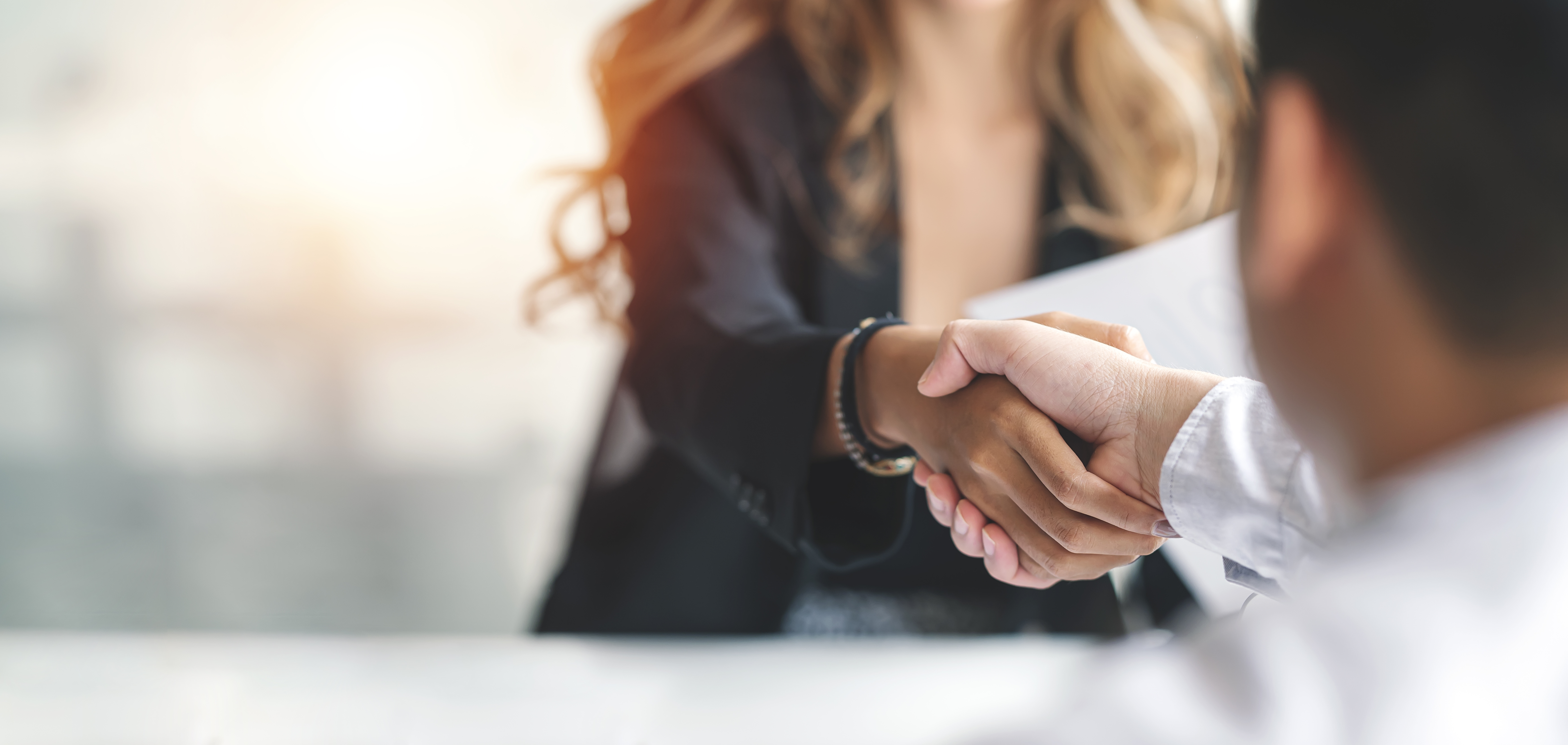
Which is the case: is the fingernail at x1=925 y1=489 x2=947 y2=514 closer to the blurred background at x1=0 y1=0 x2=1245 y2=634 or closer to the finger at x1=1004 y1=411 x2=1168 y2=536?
the finger at x1=1004 y1=411 x2=1168 y2=536

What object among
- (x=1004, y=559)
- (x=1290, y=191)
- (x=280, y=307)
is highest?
(x=1290, y=191)

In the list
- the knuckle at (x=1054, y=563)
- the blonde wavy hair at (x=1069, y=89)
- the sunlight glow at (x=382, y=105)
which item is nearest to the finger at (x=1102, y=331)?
the knuckle at (x=1054, y=563)

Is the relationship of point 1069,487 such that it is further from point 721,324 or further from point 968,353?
point 721,324

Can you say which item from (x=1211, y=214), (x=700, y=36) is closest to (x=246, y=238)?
(x=700, y=36)

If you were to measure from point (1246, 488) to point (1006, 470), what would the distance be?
0.38 feet

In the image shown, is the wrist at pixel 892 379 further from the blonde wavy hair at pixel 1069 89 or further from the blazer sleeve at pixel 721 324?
the blonde wavy hair at pixel 1069 89

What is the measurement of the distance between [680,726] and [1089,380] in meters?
0.42

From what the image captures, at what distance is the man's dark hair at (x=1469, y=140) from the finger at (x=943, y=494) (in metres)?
0.27

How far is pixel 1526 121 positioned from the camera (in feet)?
0.62

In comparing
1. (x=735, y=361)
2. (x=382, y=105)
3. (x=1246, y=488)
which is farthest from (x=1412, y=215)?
(x=382, y=105)

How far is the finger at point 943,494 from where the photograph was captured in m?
0.46

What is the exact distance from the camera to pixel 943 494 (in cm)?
46

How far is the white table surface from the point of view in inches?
24.9

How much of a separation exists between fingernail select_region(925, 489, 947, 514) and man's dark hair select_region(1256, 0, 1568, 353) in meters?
0.28
